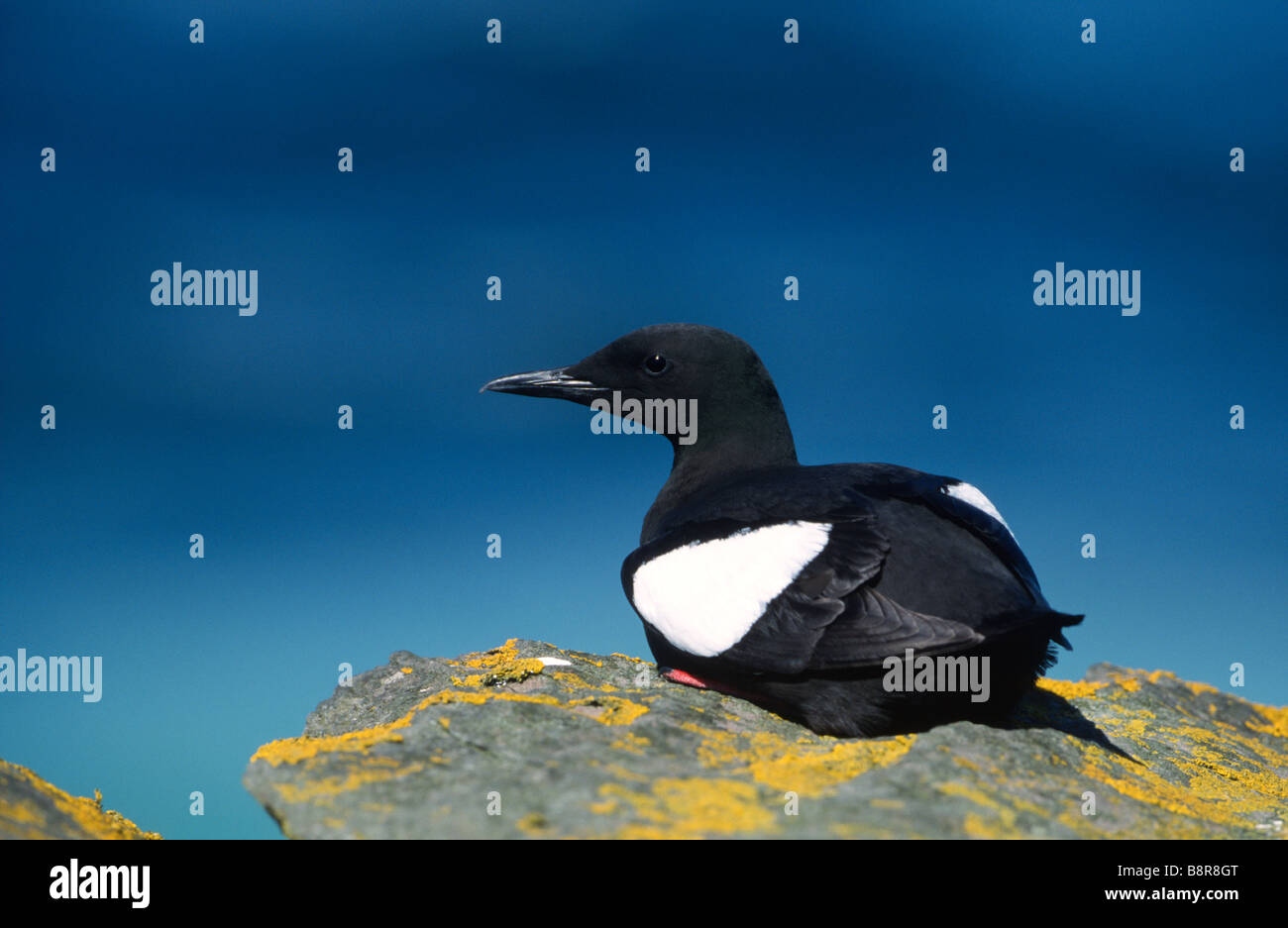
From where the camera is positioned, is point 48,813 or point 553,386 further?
point 553,386

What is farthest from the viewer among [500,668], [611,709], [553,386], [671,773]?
[553,386]

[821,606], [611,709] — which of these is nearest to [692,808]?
[611,709]

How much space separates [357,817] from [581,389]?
4464mm

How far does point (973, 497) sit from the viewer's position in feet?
18.6

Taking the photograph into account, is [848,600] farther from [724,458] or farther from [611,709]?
[724,458]

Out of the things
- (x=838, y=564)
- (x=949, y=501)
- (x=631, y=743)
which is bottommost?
(x=631, y=743)

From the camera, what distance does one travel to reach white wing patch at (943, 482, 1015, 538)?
547 cm

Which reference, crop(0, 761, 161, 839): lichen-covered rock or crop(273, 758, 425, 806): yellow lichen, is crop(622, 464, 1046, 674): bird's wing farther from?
crop(0, 761, 161, 839): lichen-covered rock

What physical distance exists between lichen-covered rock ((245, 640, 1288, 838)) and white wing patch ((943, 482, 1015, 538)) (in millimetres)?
1200

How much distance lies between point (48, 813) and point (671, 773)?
2309 millimetres

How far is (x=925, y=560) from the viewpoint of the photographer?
15.2ft
